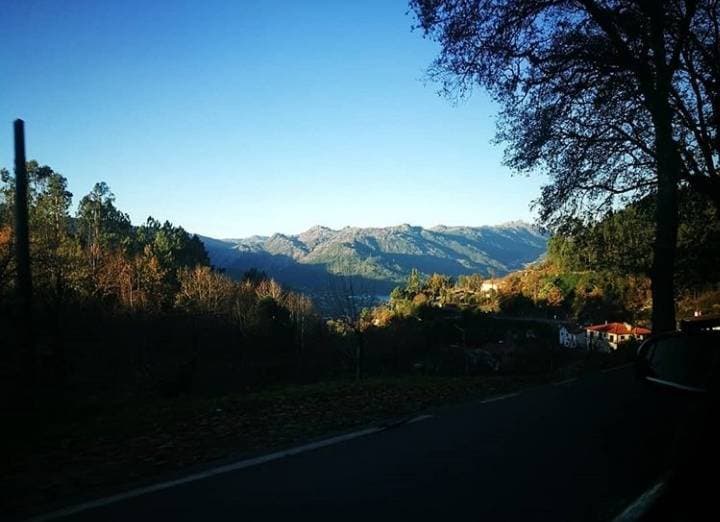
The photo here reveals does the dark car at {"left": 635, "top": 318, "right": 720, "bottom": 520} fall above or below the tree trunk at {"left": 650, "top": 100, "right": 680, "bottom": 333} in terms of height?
below

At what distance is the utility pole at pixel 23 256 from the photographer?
8172 mm

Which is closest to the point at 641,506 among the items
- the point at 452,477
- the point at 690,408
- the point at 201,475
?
the point at 690,408

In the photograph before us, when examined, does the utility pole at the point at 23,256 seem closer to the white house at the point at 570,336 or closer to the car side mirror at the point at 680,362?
the car side mirror at the point at 680,362

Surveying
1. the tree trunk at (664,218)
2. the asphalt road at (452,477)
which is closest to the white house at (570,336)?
the tree trunk at (664,218)

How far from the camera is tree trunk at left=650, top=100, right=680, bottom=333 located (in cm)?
1135

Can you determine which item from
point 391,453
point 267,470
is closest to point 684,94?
point 391,453

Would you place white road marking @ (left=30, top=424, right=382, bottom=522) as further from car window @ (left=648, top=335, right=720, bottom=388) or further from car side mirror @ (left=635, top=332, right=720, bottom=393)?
car window @ (left=648, top=335, right=720, bottom=388)

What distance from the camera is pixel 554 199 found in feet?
48.1

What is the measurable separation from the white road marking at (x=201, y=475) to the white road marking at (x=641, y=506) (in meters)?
2.59

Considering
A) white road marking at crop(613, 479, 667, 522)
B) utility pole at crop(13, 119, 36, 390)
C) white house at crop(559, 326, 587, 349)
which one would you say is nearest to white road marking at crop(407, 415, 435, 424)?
white road marking at crop(613, 479, 667, 522)

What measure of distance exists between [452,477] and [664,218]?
35.4 feet

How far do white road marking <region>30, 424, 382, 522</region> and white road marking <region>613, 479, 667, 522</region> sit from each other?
259 centimetres

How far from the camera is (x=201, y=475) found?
3.99m

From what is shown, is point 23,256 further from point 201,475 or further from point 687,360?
point 687,360
